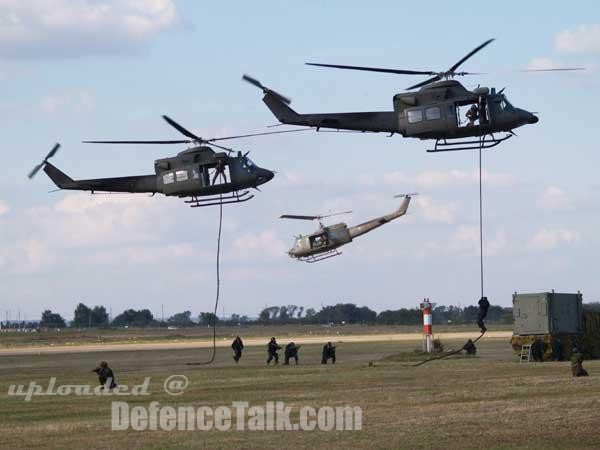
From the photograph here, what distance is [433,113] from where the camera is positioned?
36.7 meters

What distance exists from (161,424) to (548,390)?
12.6 meters

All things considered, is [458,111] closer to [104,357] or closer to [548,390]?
[548,390]

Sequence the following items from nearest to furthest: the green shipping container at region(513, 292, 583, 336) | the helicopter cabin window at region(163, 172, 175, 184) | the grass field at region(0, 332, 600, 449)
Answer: the grass field at region(0, 332, 600, 449) → the helicopter cabin window at region(163, 172, 175, 184) → the green shipping container at region(513, 292, 583, 336)

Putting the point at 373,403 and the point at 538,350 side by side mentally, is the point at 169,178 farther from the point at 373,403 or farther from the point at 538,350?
the point at 538,350

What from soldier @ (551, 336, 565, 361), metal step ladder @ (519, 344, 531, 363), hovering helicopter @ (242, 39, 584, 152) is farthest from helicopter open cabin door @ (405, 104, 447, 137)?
soldier @ (551, 336, 565, 361)

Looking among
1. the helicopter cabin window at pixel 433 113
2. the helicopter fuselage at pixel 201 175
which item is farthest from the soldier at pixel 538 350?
the helicopter cabin window at pixel 433 113

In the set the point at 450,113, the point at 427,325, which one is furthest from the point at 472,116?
the point at 427,325

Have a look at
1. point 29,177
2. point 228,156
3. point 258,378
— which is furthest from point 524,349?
point 29,177

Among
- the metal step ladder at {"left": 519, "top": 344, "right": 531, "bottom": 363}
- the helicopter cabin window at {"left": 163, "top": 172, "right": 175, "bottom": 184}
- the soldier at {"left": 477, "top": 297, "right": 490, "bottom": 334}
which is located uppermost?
the helicopter cabin window at {"left": 163, "top": 172, "right": 175, "bottom": 184}

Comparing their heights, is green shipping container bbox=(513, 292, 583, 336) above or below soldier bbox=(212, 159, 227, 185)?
below

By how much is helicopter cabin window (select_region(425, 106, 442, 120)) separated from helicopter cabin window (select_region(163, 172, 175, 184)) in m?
11.5

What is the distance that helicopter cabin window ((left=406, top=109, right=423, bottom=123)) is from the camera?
36906 mm

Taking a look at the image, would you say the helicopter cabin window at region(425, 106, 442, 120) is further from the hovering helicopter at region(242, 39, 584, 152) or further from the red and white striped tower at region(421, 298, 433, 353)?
the red and white striped tower at region(421, 298, 433, 353)

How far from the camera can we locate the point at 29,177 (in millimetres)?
47125
